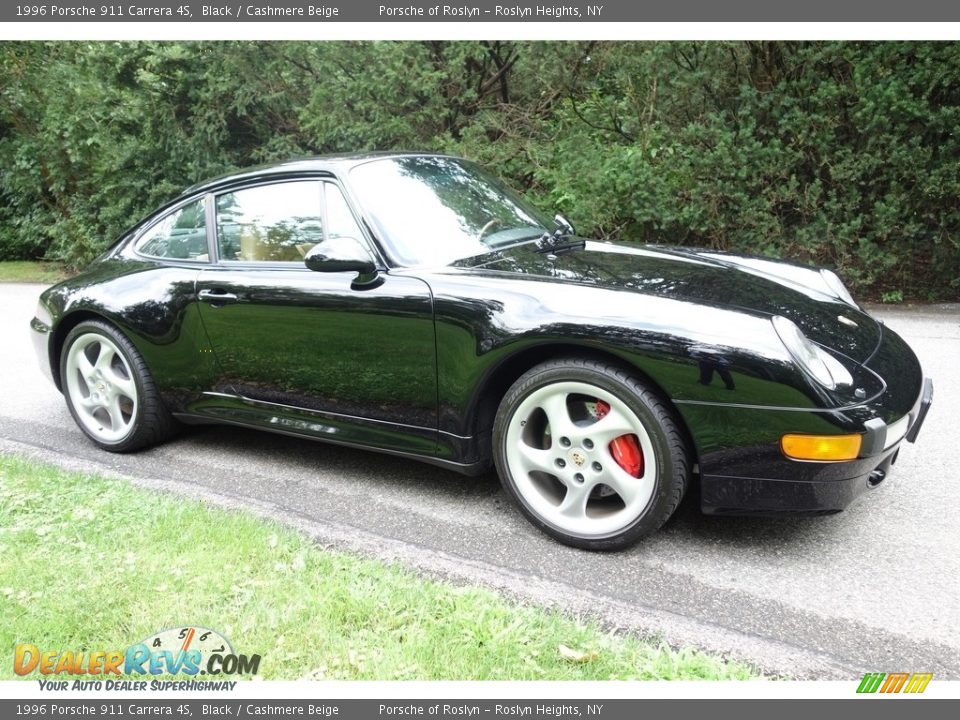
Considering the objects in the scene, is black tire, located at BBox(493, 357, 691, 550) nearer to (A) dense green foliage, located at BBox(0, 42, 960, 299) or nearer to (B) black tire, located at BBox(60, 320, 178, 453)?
(B) black tire, located at BBox(60, 320, 178, 453)

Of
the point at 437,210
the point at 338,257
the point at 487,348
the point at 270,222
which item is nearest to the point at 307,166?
the point at 270,222

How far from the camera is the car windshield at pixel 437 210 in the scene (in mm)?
3279

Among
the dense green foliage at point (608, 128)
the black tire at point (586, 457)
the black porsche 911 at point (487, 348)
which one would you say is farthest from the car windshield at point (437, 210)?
the dense green foliage at point (608, 128)

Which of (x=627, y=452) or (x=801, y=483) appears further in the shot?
(x=627, y=452)

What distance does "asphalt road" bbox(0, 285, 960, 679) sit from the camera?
89.7 inches

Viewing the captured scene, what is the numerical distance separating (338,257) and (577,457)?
3.96ft

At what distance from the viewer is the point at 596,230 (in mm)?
8281

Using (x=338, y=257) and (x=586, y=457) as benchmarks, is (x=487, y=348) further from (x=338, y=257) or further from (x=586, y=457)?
(x=338, y=257)

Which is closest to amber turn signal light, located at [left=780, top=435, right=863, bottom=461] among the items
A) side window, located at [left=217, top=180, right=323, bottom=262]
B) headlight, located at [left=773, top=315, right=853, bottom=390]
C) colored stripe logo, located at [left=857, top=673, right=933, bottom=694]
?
headlight, located at [left=773, top=315, right=853, bottom=390]

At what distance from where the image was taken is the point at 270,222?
11.9 feet

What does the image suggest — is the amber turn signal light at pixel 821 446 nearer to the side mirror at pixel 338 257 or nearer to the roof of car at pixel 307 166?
the side mirror at pixel 338 257

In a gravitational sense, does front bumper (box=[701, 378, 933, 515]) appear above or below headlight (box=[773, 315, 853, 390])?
below

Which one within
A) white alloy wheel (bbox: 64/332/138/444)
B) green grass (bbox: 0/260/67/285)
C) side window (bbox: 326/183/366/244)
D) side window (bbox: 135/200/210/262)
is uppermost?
side window (bbox: 326/183/366/244)

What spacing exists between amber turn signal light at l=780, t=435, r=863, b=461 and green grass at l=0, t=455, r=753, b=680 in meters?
0.71
